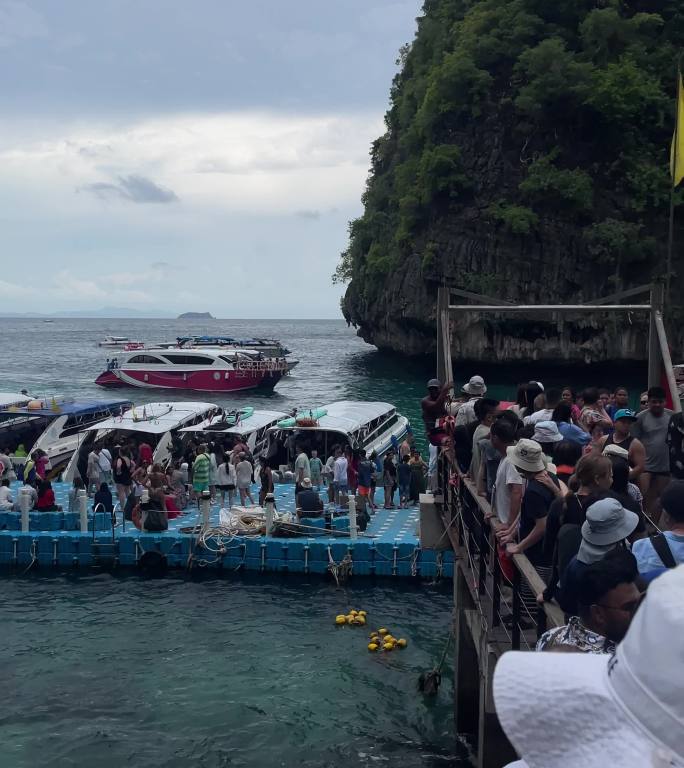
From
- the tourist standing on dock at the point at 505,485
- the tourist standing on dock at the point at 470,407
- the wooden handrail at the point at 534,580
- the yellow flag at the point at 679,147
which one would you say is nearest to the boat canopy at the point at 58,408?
the yellow flag at the point at 679,147

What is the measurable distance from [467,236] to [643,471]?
4792 centimetres

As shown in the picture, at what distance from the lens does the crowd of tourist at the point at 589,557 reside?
130 cm

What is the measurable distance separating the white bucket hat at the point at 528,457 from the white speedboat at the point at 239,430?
1926 cm

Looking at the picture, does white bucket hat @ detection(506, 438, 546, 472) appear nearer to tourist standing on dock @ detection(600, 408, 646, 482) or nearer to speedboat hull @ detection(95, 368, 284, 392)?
tourist standing on dock @ detection(600, 408, 646, 482)

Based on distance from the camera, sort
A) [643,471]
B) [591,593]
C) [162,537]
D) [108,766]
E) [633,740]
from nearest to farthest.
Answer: [633,740] → [591,593] → [643,471] → [108,766] → [162,537]

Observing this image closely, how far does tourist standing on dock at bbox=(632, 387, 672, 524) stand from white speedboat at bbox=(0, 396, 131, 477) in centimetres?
2185

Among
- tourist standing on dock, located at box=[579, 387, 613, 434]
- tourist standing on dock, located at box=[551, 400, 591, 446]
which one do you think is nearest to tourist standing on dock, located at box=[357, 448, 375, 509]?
tourist standing on dock, located at box=[579, 387, 613, 434]

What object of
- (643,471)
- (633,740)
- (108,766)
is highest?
(633,740)

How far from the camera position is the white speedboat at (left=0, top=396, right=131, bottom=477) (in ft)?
90.7

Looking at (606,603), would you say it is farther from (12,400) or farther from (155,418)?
(12,400)

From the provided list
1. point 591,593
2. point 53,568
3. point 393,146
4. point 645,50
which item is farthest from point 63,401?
point 393,146

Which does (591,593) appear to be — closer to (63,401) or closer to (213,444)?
(213,444)

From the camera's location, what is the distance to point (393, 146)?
73.6 m

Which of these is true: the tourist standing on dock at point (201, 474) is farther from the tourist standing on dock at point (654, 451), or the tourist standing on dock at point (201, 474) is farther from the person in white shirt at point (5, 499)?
the tourist standing on dock at point (654, 451)
